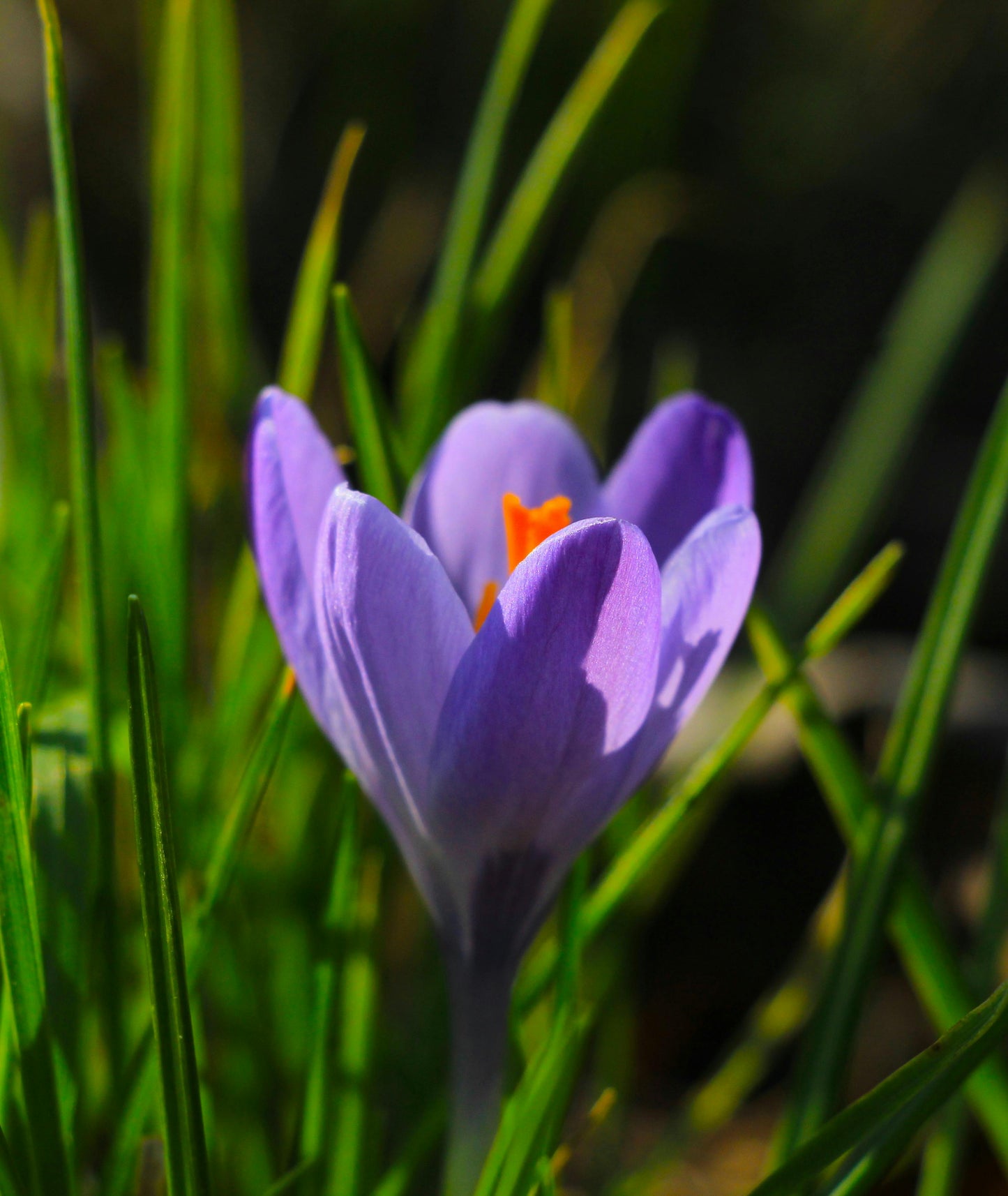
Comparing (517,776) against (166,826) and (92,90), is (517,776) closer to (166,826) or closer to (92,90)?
(166,826)

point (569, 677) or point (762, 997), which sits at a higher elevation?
point (569, 677)

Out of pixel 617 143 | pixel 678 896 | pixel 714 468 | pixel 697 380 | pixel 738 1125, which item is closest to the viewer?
pixel 714 468

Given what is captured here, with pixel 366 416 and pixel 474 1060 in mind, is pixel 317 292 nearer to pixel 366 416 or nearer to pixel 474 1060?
pixel 366 416

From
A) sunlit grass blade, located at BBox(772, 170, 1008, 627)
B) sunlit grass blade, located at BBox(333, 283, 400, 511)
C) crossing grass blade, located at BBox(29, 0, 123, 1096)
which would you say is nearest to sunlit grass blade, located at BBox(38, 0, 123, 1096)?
crossing grass blade, located at BBox(29, 0, 123, 1096)

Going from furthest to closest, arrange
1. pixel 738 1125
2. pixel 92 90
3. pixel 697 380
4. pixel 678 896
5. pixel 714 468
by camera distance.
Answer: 1. pixel 92 90
2. pixel 697 380
3. pixel 678 896
4. pixel 738 1125
5. pixel 714 468

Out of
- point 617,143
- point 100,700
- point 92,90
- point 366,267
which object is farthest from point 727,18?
point 100,700

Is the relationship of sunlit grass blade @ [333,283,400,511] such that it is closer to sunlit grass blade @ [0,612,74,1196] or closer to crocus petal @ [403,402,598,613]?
crocus petal @ [403,402,598,613]

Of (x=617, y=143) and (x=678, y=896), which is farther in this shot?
(x=617, y=143)

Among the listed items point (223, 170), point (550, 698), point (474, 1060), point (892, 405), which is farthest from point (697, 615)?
point (892, 405)
